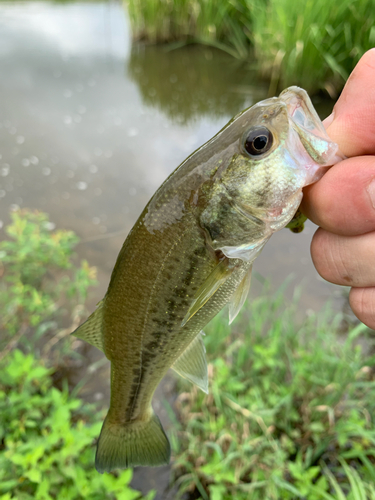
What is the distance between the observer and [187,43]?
348 inches

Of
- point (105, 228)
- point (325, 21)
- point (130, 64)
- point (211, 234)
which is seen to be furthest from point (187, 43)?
point (211, 234)

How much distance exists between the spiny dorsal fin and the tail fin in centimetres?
38

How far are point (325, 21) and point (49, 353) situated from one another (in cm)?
548

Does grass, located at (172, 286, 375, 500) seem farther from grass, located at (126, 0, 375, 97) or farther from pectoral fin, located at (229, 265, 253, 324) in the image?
grass, located at (126, 0, 375, 97)

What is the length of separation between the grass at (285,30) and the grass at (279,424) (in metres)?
4.42

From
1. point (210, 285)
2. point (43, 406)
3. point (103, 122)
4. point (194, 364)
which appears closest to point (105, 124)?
point (103, 122)

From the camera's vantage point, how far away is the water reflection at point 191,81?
22.1ft

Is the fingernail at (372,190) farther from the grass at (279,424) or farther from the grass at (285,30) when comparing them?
the grass at (285,30)

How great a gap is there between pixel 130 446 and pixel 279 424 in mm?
1224

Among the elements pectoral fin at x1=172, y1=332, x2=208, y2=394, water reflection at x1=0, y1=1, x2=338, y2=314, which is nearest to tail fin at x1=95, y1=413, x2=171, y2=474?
pectoral fin at x1=172, y1=332, x2=208, y2=394

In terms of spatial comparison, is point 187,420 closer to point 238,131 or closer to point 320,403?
point 320,403

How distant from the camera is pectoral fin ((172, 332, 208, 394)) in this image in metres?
1.56

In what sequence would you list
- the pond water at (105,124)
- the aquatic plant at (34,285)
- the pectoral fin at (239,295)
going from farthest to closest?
1. the pond water at (105,124)
2. the aquatic plant at (34,285)
3. the pectoral fin at (239,295)

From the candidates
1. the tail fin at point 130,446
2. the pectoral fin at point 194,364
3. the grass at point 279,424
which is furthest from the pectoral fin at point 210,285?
the grass at point 279,424
